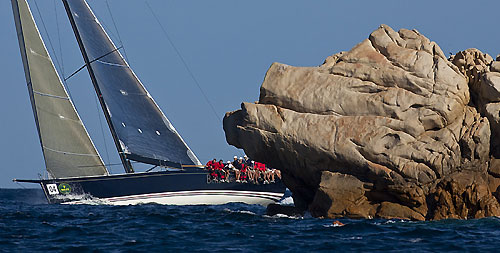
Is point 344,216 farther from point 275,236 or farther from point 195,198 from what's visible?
point 195,198

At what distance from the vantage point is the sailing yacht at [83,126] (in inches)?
1673

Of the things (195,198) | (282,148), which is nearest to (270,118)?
(282,148)

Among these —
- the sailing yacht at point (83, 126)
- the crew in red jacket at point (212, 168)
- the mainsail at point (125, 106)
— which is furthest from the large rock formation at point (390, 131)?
the mainsail at point (125, 106)

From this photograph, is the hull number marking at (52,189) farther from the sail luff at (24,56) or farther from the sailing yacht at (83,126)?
the sail luff at (24,56)

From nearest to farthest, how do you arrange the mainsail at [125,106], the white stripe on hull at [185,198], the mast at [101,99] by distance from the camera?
the white stripe on hull at [185,198] < the mainsail at [125,106] < the mast at [101,99]

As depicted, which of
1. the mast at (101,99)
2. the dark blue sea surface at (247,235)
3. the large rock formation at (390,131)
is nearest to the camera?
the dark blue sea surface at (247,235)

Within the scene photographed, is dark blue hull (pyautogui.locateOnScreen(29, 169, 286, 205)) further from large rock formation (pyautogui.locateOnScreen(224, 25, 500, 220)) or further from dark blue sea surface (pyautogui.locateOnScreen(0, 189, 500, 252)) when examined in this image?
large rock formation (pyautogui.locateOnScreen(224, 25, 500, 220))

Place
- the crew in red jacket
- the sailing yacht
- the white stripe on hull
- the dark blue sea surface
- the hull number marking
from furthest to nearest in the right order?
the sailing yacht
the hull number marking
the crew in red jacket
the white stripe on hull
the dark blue sea surface

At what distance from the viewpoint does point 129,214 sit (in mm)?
A: 30391

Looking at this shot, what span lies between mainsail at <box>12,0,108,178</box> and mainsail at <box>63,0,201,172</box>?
1769mm

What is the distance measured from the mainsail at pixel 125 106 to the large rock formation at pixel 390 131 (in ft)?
59.4

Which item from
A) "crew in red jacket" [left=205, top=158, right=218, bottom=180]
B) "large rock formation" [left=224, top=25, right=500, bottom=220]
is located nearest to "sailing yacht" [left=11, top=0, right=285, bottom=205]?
"crew in red jacket" [left=205, top=158, right=218, bottom=180]

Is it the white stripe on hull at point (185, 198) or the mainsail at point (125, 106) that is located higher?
the mainsail at point (125, 106)

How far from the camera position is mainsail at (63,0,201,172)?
43281 mm
